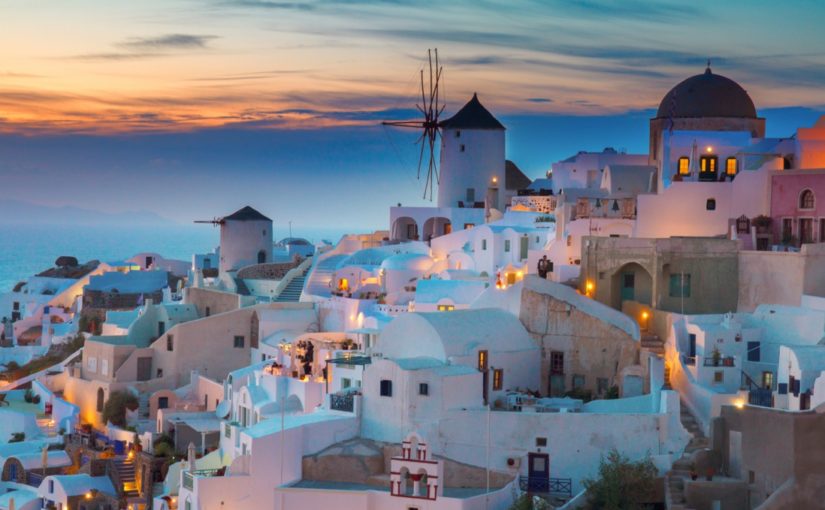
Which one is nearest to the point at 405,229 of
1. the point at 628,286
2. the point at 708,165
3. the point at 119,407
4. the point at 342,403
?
the point at 708,165

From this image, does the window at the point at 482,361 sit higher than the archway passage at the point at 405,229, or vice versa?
the archway passage at the point at 405,229

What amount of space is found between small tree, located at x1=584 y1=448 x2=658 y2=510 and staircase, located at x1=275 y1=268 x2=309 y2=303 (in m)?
17.3

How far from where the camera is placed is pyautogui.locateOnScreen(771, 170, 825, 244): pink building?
1328 inches

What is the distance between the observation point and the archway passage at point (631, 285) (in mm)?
34031

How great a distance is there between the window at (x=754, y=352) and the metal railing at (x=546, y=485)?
4.98 metres

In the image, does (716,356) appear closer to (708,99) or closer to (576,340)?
(576,340)

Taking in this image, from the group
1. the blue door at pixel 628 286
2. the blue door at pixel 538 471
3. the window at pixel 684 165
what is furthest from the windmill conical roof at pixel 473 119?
the blue door at pixel 538 471

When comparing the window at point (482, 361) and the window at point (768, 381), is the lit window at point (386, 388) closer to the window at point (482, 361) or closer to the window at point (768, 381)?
the window at point (482, 361)

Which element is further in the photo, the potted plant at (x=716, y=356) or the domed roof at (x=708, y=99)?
the domed roof at (x=708, y=99)

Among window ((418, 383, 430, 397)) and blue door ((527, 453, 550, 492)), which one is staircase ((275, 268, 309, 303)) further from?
blue door ((527, 453, 550, 492))

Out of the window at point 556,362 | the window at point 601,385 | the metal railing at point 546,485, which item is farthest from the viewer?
the window at point 556,362

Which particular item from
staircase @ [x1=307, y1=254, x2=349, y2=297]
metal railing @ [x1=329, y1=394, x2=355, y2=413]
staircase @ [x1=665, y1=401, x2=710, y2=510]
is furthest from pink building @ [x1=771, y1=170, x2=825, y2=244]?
staircase @ [x1=307, y1=254, x2=349, y2=297]

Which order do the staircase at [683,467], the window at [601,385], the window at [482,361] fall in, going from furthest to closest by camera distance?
the window at [601,385], the window at [482,361], the staircase at [683,467]

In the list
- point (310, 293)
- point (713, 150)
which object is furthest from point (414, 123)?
point (713, 150)
